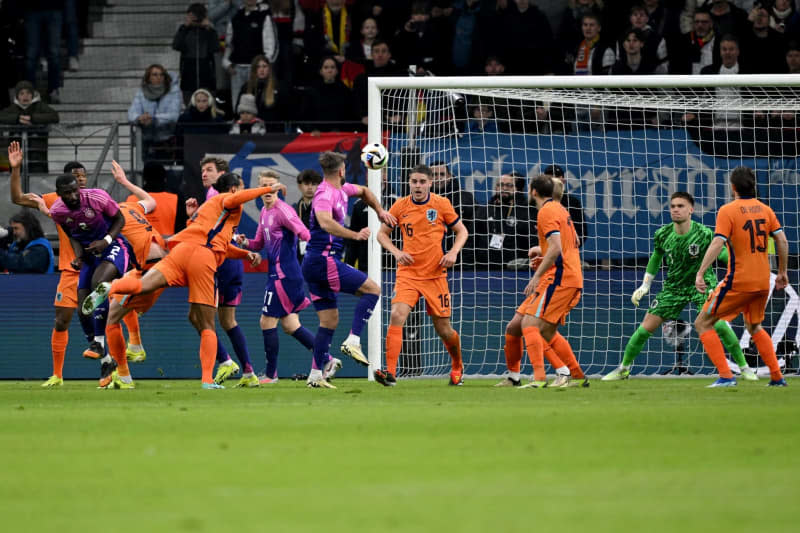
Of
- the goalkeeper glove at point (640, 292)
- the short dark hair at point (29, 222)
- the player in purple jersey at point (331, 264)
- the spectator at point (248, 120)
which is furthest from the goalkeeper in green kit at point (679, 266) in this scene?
the short dark hair at point (29, 222)

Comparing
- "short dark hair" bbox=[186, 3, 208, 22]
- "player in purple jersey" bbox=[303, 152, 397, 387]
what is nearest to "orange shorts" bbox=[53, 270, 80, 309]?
"player in purple jersey" bbox=[303, 152, 397, 387]

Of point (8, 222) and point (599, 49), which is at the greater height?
point (599, 49)

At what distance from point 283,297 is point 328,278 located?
1.05m

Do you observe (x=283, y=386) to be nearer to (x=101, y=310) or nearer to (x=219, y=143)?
(x=101, y=310)

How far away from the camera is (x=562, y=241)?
11539mm

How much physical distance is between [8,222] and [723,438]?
1316 centimetres

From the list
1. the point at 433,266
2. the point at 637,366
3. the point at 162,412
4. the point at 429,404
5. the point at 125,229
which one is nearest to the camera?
the point at 162,412

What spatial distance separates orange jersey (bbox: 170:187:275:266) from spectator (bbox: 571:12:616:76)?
7.85 metres

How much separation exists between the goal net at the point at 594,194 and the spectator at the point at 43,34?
795cm

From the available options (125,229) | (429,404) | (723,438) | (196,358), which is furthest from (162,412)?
(196,358)

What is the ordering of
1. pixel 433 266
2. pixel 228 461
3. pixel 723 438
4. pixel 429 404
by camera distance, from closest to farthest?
pixel 228 461 < pixel 723 438 < pixel 429 404 < pixel 433 266

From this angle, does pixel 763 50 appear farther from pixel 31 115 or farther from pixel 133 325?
pixel 31 115

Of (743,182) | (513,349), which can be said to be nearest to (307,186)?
(513,349)

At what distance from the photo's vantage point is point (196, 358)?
16031mm
